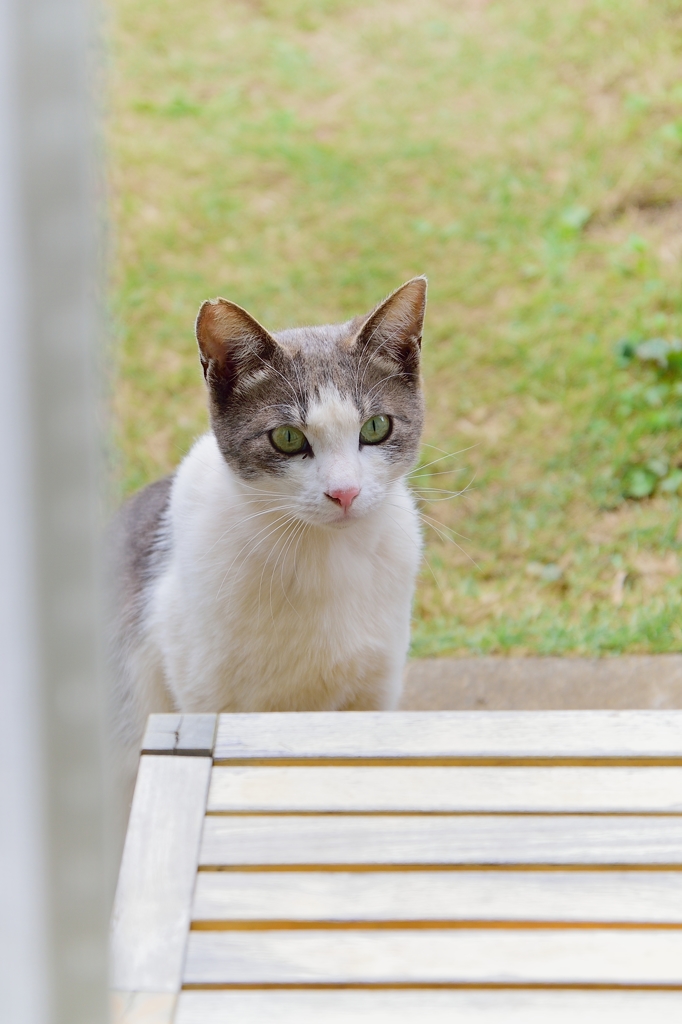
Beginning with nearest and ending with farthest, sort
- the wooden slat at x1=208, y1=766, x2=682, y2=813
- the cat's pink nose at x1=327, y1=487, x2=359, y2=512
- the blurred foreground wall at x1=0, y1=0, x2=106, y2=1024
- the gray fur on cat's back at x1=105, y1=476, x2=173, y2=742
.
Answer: the blurred foreground wall at x1=0, y1=0, x2=106, y2=1024, the wooden slat at x1=208, y1=766, x2=682, y2=813, the cat's pink nose at x1=327, y1=487, x2=359, y2=512, the gray fur on cat's back at x1=105, y1=476, x2=173, y2=742

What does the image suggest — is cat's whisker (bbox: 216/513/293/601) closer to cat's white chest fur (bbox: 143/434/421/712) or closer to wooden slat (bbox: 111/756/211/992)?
cat's white chest fur (bbox: 143/434/421/712)

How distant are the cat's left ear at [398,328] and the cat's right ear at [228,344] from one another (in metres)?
0.14

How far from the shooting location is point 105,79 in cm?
45

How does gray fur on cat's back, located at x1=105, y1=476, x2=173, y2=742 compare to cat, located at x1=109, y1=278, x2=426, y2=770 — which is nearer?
cat, located at x1=109, y1=278, x2=426, y2=770

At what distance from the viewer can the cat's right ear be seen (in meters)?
1.27

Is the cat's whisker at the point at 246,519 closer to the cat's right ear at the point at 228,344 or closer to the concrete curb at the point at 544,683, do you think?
the cat's right ear at the point at 228,344

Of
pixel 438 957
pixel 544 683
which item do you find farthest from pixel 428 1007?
pixel 544 683


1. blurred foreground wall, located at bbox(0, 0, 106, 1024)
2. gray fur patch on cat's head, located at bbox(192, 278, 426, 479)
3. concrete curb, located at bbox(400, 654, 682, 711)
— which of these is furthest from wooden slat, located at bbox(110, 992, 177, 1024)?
concrete curb, located at bbox(400, 654, 682, 711)

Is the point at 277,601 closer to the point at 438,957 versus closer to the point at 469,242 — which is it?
the point at 438,957

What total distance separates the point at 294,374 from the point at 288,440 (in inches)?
3.6

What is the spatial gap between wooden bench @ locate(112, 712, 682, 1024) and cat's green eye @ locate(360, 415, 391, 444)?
1.23 feet

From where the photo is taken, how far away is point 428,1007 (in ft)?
2.84

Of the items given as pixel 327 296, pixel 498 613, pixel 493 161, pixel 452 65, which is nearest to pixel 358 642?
pixel 498 613

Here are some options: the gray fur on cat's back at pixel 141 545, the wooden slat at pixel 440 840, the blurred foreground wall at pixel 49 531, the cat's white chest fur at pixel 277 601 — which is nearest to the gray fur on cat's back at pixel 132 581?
the gray fur on cat's back at pixel 141 545
